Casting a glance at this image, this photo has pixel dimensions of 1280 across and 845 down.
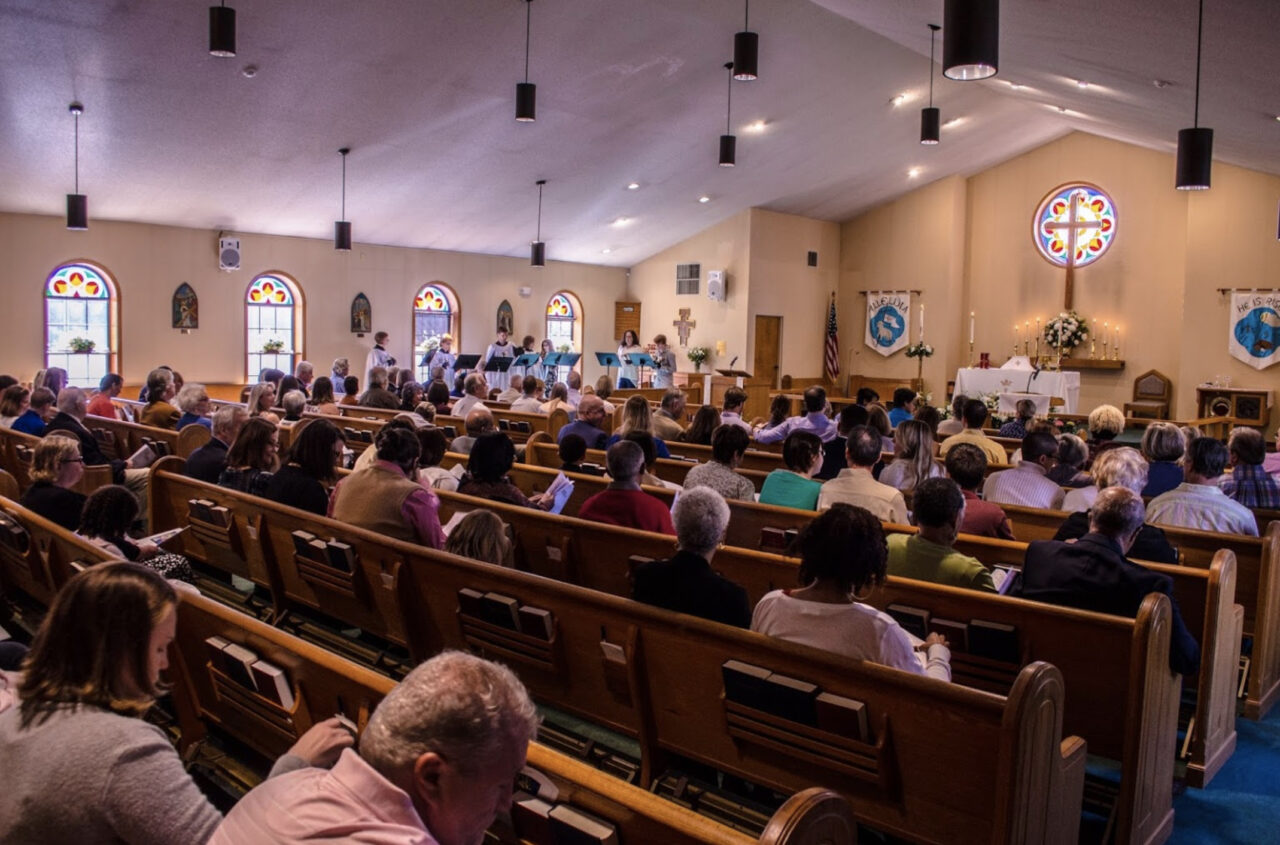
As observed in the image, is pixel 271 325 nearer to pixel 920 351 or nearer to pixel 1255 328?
pixel 920 351

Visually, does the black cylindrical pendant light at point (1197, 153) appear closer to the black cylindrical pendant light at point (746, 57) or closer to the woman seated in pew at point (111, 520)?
the black cylindrical pendant light at point (746, 57)

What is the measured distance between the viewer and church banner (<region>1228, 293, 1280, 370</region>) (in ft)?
39.5

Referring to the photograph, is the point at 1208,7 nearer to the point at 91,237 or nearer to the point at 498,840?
the point at 498,840

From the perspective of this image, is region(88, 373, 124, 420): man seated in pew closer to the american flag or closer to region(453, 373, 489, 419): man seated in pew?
region(453, 373, 489, 419): man seated in pew

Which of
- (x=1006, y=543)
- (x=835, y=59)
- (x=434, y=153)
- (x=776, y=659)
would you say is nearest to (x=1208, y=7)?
(x=1006, y=543)

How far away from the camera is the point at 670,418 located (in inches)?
273

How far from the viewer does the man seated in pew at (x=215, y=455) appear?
15.5 feet

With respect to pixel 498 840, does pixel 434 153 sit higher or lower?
higher

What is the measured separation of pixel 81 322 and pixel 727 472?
34.9 ft

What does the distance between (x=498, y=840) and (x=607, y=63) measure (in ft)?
29.3

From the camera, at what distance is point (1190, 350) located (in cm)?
1276

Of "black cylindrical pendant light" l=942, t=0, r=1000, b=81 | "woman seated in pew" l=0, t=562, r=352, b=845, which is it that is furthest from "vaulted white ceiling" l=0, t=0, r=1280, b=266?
"woman seated in pew" l=0, t=562, r=352, b=845

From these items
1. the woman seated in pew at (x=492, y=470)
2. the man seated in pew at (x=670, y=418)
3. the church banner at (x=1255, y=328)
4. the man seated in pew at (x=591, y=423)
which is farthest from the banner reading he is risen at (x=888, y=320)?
the woman seated in pew at (x=492, y=470)

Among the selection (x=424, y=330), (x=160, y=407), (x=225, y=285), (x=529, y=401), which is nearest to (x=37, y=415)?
(x=160, y=407)
